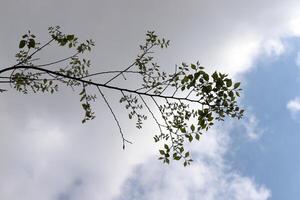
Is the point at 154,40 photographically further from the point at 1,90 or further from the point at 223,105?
the point at 1,90

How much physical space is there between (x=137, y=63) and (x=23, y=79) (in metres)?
3.01

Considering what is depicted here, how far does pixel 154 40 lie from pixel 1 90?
13.7 ft

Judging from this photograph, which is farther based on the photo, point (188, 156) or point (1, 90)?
point (188, 156)

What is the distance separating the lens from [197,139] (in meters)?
9.23

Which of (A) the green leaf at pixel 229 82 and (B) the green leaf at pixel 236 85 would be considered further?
(B) the green leaf at pixel 236 85

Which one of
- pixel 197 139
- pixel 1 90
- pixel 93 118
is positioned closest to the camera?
pixel 1 90

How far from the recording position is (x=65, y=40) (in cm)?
963

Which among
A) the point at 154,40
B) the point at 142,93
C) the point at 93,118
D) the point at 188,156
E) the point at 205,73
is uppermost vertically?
the point at 154,40

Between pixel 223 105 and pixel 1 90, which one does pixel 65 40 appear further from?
pixel 223 105

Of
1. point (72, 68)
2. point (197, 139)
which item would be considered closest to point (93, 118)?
point (72, 68)

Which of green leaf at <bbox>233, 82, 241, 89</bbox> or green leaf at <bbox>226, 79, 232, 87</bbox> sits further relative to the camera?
green leaf at <bbox>233, 82, 241, 89</bbox>

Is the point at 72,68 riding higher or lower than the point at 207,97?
higher

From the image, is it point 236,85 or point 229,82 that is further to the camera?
point 236,85

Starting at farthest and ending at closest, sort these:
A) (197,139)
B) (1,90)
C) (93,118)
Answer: (93,118) → (197,139) → (1,90)
